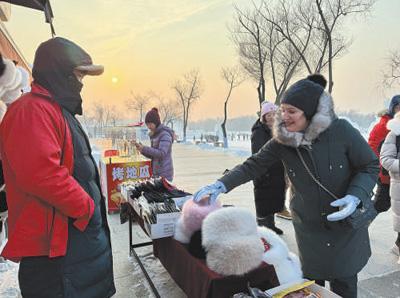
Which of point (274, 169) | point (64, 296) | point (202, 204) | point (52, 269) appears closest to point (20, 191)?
point (52, 269)

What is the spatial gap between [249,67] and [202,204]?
17.1 metres

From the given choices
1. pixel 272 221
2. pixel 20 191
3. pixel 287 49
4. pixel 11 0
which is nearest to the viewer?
pixel 20 191

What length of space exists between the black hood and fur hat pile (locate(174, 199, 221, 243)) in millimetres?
909

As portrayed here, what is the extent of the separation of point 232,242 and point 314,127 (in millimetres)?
747

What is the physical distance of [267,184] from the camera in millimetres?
3500

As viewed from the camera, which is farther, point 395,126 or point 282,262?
point 395,126

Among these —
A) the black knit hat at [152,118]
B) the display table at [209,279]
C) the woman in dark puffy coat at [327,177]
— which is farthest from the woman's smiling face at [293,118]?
the black knit hat at [152,118]

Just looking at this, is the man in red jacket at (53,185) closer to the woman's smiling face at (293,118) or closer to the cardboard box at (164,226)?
the cardboard box at (164,226)

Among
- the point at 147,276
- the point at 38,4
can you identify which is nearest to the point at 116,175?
the point at 147,276

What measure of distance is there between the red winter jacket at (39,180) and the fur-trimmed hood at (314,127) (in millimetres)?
1081

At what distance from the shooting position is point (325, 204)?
167 cm

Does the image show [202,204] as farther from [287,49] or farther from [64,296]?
[287,49]

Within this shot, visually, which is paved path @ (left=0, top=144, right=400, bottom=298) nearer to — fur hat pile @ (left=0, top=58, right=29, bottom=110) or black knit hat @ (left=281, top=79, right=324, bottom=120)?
fur hat pile @ (left=0, top=58, right=29, bottom=110)

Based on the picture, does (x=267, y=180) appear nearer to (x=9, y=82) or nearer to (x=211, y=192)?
(x=211, y=192)
